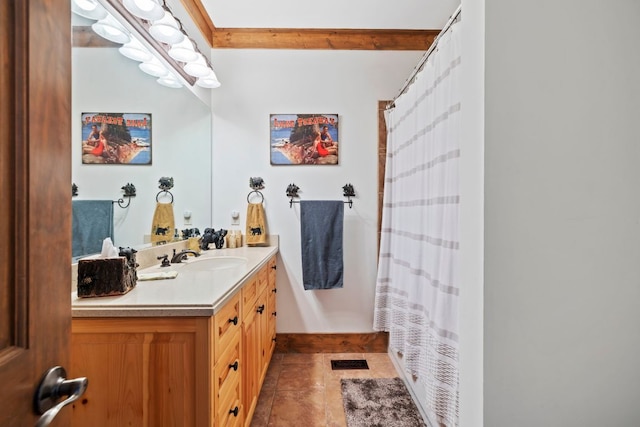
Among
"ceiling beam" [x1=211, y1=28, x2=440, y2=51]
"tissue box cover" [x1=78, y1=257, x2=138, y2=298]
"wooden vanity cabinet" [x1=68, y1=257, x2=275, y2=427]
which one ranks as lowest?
"wooden vanity cabinet" [x1=68, y1=257, x2=275, y2=427]

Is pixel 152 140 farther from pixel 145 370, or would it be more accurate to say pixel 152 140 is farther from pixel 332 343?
pixel 332 343

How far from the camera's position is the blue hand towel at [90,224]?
1.17 metres

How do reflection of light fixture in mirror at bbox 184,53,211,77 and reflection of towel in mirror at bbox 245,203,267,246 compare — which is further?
reflection of towel in mirror at bbox 245,203,267,246

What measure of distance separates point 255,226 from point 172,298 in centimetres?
133

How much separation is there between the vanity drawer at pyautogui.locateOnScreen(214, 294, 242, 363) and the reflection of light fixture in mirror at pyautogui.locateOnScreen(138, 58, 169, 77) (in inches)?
55.0

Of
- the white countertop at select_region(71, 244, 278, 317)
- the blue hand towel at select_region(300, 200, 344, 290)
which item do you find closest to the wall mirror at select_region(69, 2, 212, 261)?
the white countertop at select_region(71, 244, 278, 317)

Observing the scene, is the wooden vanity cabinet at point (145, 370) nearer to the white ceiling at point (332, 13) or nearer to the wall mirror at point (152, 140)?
the wall mirror at point (152, 140)

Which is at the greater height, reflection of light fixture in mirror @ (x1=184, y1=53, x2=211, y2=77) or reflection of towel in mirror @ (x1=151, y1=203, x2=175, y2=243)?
reflection of light fixture in mirror @ (x1=184, y1=53, x2=211, y2=77)

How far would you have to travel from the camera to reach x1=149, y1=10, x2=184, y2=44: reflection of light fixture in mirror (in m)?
1.56

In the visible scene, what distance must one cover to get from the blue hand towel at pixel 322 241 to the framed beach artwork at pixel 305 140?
383mm

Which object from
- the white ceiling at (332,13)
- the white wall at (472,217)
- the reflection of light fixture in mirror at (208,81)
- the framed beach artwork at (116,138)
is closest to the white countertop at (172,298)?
the framed beach artwork at (116,138)

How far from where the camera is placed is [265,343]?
1.93 meters

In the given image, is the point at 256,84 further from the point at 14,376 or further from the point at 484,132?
the point at 14,376

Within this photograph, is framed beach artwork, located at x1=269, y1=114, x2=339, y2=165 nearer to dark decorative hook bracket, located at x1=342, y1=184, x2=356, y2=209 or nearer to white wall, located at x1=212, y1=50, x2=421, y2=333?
white wall, located at x1=212, y1=50, x2=421, y2=333
